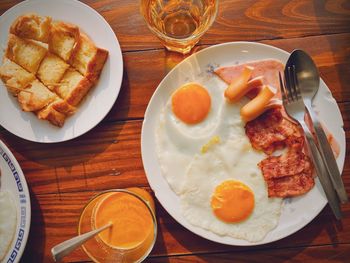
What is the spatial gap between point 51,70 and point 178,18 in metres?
0.64

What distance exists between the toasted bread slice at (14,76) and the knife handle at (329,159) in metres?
1.29

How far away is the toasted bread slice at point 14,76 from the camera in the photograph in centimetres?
176

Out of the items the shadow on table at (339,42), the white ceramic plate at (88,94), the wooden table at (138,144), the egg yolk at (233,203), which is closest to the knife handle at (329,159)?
the wooden table at (138,144)

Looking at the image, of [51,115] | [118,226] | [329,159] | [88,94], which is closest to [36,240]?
[118,226]

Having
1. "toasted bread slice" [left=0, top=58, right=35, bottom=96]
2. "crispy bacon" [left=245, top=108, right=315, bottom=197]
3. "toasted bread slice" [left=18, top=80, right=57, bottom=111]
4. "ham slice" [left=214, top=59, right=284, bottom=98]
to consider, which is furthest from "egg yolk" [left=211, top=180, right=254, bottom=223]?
"toasted bread slice" [left=0, top=58, right=35, bottom=96]

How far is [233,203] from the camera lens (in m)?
1.68

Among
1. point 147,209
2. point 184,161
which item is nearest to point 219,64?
point 184,161

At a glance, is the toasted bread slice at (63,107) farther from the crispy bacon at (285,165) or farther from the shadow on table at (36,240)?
the crispy bacon at (285,165)

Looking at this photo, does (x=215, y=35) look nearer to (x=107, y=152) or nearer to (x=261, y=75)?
(x=261, y=75)

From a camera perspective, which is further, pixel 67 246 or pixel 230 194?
pixel 230 194

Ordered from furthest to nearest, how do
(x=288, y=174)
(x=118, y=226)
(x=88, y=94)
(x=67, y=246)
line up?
(x=88, y=94), (x=288, y=174), (x=118, y=226), (x=67, y=246)

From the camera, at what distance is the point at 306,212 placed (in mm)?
1673

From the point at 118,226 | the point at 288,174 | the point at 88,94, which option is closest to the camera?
the point at 118,226

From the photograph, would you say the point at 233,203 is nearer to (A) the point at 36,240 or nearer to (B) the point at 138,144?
(B) the point at 138,144
